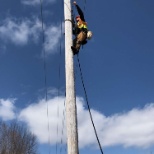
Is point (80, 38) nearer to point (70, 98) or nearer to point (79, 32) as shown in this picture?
point (79, 32)

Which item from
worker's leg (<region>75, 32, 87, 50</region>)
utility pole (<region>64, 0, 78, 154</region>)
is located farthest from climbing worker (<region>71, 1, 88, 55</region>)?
utility pole (<region>64, 0, 78, 154</region>)

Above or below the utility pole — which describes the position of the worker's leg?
above

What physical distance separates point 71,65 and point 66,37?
678mm

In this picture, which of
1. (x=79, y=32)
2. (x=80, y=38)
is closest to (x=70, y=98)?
(x=80, y=38)

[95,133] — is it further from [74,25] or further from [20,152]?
[20,152]

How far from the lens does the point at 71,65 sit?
5688mm

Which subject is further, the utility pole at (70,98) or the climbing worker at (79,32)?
the climbing worker at (79,32)

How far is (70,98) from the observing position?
5.38 metres

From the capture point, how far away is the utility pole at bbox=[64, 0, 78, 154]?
201 inches

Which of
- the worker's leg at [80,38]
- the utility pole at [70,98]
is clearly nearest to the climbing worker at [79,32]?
the worker's leg at [80,38]

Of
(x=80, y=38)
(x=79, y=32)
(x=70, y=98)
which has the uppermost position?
(x=79, y=32)

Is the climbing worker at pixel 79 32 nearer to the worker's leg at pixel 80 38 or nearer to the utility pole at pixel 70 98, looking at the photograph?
the worker's leg at pixel 80 38

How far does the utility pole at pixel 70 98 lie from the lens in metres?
5.09

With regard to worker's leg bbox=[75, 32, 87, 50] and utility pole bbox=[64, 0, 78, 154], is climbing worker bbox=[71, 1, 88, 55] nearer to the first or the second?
worker's leg bbox=[75, 32, 87, 50]
